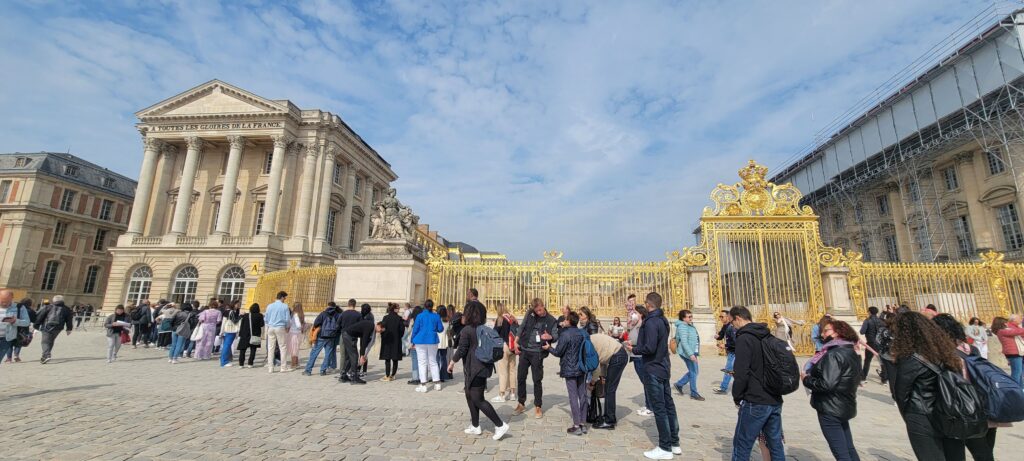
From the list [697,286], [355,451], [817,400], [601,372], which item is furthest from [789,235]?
[355,451]

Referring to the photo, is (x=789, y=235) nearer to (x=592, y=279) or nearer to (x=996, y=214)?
(x=592, y=279)

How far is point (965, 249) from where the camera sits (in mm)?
24109

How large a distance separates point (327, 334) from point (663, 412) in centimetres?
695

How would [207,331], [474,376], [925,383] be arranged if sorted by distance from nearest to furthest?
[925,383]
[474,376]
[207,331]

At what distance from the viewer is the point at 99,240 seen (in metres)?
41.9

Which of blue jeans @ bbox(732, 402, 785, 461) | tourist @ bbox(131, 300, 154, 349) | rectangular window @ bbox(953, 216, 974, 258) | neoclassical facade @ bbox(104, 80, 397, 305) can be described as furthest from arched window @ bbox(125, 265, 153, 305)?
rectangular window @ bbox(953, 216, 974, 258)

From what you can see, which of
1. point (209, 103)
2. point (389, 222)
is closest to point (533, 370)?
point (389, 222)

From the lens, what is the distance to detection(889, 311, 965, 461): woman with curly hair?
115 inches

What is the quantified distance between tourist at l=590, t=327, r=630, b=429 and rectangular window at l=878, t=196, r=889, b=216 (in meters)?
32.8

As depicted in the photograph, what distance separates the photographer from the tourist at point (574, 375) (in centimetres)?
521

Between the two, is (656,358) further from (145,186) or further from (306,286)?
(145,186)

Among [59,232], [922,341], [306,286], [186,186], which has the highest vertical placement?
[186,186]

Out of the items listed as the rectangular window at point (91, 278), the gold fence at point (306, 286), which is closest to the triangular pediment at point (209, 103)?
the rectangular window at point (91, 278)

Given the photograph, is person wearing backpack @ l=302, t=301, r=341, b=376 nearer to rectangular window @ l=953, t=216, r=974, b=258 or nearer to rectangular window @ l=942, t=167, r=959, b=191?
rectangular window @ l=953, t=216, r=974, b=258
